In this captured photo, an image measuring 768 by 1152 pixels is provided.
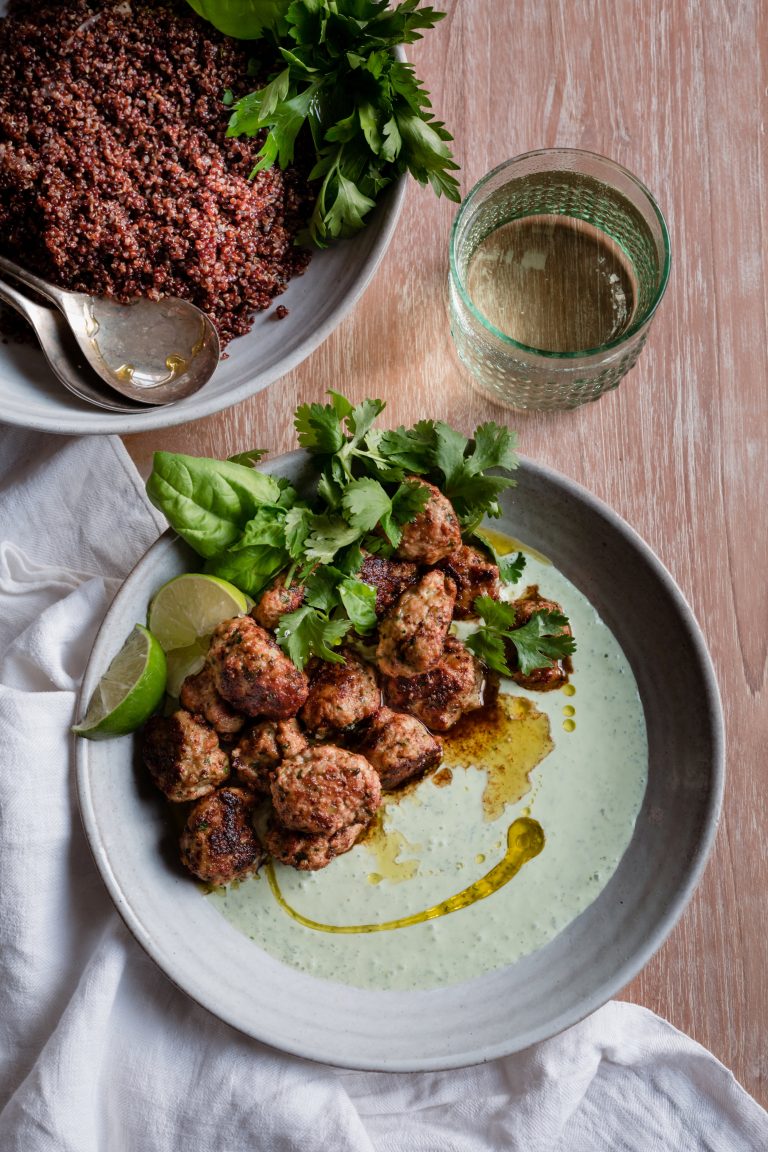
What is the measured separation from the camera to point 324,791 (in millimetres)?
2305

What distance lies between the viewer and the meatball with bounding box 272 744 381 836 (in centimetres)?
230

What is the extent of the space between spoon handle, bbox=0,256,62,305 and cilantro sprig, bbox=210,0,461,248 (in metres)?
0.55

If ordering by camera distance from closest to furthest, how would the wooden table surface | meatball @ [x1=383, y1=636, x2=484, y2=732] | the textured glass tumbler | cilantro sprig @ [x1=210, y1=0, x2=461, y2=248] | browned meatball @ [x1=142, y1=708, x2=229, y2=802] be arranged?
cilantro sprig @ [x1=210, y1=0, x2=461, y2=248] < browned meatball @ [x1=142, y1=708, x2=229, y2=802] < meatball @ [x1=383, y1=636, x2=484, y2=732] < the textured glass tumbler < the wooden table surface

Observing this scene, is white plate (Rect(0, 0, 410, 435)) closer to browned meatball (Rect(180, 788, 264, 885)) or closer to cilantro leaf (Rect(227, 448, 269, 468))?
cilantro leaf (Rect(227, 448, 269, 468))

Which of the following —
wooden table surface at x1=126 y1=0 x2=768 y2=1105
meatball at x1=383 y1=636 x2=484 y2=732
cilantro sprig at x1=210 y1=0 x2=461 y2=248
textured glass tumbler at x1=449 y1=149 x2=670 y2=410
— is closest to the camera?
cilantro sprig at x1=210 y1=0 x2=461 y2=248

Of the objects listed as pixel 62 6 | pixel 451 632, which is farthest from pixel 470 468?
pixel 62 6

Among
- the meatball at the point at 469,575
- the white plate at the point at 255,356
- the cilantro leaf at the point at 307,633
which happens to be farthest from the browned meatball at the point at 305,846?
the white plate at the point at 255,356

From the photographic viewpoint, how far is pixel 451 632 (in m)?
2.57

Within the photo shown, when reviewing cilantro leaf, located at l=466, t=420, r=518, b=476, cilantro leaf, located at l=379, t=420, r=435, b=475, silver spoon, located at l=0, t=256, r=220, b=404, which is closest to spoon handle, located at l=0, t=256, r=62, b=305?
silver spoon, located at l=0, t=256, r=220, b=404

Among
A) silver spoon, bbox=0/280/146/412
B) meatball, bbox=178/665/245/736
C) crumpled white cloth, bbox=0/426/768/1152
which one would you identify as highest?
silver spoon, bbox=0/280/146/412

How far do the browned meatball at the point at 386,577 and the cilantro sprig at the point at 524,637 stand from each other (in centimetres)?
19

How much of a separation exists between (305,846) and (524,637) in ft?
2.34

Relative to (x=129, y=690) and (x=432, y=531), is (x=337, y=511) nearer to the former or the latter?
(x=432, y=531)

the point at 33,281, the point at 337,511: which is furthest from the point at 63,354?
the point at 337,511
